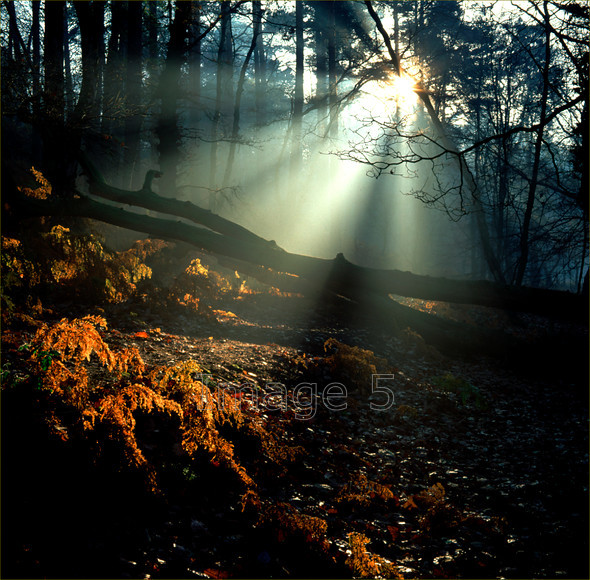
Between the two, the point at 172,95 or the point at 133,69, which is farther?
the point at 133,69

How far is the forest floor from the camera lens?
9.57ft

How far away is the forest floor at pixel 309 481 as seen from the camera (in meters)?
2.92

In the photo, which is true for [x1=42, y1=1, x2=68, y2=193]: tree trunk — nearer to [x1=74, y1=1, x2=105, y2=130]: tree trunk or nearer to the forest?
the forest

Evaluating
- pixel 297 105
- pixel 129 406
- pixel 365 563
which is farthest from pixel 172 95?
pixel 365 563

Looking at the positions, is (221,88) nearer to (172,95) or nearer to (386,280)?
(172,95)

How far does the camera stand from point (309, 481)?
167 inches

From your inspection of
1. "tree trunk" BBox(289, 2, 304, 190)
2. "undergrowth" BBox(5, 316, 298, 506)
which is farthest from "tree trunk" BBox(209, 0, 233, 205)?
"undergrowth" BBox(5, 316, 298, 506)

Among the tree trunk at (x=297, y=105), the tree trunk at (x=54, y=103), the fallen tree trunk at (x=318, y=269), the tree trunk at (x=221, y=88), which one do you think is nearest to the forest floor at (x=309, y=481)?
the fallen tree trunk at (x=318, y=269)

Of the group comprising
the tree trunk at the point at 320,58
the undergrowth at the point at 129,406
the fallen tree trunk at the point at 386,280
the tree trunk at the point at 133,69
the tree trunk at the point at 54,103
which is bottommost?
the undergrowth at the point at 129,406

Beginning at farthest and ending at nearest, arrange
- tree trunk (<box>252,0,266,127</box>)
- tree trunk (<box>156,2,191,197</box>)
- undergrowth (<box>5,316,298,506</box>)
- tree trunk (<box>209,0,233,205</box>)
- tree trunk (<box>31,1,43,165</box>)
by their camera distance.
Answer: tree trunk (<box>252,0,266,127</box>) < tree trunk (<box>209,0,233,205</box>) < tree trunk (<box>156,2,191,197</box>) < tree trunk (<box>31,1,43,165</box>) < undergrowth (<box>5,316,298,506</box>)

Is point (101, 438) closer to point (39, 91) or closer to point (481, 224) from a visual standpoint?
point (39, 91)

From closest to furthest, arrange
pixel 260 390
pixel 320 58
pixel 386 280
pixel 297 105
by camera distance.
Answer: pixel 260 390 < pixel 386 280 < pixel 297 105 < pixel 320 58

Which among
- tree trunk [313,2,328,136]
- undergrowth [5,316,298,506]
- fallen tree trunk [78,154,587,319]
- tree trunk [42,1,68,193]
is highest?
tree trunk [313,2,328,136]

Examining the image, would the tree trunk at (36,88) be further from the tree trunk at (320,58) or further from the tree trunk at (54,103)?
the tree trunk at (320,58)
